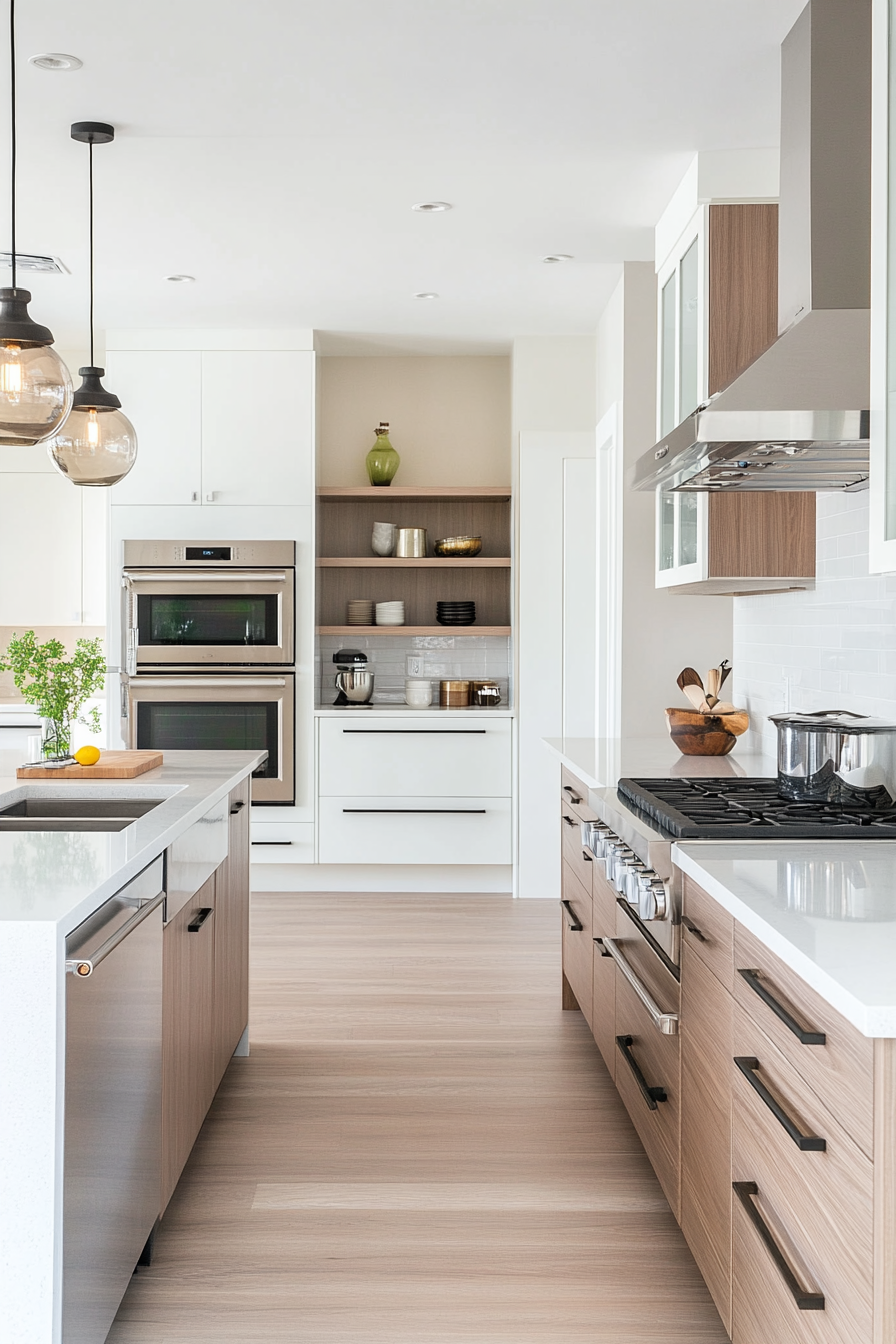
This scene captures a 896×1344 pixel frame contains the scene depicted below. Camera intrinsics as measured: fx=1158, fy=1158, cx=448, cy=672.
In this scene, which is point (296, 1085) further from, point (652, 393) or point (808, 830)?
point (652, 393)

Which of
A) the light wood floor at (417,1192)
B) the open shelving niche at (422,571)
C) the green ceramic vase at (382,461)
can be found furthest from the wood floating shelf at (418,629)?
the light wood floor at (417,1192)

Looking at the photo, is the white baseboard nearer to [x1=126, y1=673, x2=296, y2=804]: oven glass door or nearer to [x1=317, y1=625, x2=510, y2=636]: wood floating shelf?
[x1=126, y1=673, x2=296, y2=804]: oven glass door

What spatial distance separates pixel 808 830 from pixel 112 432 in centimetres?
198

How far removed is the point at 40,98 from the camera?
3.07m

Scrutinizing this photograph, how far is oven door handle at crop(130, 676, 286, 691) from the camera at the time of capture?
5469mm

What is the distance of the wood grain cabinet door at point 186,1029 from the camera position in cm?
229

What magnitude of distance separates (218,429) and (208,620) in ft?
3.00

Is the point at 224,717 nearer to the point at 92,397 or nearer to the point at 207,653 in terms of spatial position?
the point at 207,653

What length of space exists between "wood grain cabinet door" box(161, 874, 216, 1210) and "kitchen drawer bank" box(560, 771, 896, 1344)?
97 cm

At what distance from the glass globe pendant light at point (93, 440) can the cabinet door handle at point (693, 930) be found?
1.83 m

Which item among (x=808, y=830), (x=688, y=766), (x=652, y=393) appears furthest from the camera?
(x=652, y=393)

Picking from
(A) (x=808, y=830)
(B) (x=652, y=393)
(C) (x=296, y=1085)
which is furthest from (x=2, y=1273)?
(B) (x=652, y=393)

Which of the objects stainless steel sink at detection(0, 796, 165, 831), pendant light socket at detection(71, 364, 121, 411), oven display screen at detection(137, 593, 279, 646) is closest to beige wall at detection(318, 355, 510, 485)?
oven display screen at detection(137, 593, 279, 646)

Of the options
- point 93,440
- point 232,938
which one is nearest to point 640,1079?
point 232,938
